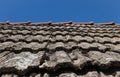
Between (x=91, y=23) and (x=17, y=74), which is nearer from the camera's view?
(x=17, y=74)

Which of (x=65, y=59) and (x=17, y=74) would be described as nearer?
(x=17, y=74)

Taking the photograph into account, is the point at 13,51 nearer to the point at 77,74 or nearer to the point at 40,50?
the point at 40,50

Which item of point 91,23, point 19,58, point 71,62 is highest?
point 91,23

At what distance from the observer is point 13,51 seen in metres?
2.41

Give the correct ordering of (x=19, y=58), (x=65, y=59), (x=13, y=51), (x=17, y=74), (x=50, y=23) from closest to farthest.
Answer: (x=17, y=74) < (x=65, y=59) < (x=19, y=58) < (x=13, y=51) < (x=50, y=23)

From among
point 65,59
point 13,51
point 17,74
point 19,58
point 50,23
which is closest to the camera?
point 17,74

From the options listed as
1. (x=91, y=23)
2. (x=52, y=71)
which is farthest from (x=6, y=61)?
(x=91, y=23)

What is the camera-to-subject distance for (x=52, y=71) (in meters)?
1.81

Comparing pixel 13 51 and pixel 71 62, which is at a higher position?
pixel 13 51

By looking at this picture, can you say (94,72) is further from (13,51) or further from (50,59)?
(13,51)

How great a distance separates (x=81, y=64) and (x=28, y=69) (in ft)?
1.44

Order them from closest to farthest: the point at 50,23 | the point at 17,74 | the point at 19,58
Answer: the point at 17,74 < the point at 19,58 < the point at 50,23

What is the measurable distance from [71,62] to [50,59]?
25 cm

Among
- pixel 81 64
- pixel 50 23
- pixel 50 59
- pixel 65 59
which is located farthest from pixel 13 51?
pixel 50 23
